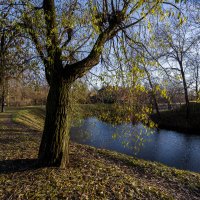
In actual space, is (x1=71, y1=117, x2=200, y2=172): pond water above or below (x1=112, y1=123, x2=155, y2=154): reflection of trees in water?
below

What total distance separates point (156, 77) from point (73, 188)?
9.38ft

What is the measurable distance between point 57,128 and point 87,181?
132cm

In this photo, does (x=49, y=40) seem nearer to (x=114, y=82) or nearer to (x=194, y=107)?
(x=114, y=82)

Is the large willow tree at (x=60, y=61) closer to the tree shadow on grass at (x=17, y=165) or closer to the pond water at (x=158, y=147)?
the tree shadow on grass at (x=17, y=165)

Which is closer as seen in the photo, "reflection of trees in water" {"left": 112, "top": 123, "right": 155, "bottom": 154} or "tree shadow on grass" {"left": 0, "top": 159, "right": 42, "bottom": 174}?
"tree shadow on grass" {"left": 0, "top": 159, "right": 42, "bottom": 174}

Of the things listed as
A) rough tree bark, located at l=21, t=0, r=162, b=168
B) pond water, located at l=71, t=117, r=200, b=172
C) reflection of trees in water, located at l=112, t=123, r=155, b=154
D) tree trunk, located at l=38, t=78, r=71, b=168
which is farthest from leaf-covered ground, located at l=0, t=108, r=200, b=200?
pond water, located at l=71, t=117, r=200, b=172

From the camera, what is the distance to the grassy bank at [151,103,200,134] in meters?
18.9

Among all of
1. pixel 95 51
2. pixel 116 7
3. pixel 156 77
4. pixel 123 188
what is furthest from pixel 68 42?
pixel 123 188

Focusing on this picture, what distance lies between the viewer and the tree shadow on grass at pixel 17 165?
4.54 metres

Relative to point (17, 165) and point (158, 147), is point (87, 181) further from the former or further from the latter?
point (158, 147)

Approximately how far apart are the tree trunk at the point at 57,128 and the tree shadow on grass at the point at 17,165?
291mm

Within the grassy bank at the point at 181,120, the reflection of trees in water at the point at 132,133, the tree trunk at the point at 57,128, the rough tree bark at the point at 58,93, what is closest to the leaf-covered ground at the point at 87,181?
the tree trunk at the point at 57,128

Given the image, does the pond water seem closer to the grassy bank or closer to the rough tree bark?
the rough tree bark

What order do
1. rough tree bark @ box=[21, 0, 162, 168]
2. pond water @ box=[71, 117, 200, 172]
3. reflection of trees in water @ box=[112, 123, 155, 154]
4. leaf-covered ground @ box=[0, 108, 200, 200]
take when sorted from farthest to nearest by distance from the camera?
pond water @ box=[71, 117, 200, 172], reflection of trees in water @ box=[112, 123, 155, 154], rough tree bark @ box=[21, 0, 162, 168], leaf-covered ground @ box=[0, 108, 200, 200]
